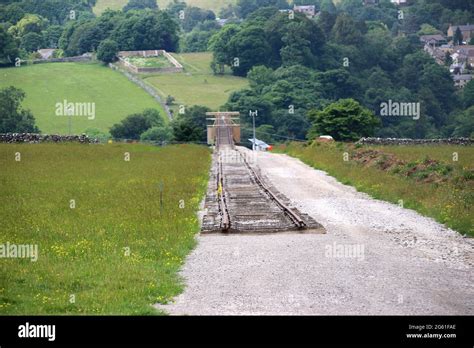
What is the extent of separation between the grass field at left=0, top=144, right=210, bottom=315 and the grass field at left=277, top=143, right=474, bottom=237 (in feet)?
24.8

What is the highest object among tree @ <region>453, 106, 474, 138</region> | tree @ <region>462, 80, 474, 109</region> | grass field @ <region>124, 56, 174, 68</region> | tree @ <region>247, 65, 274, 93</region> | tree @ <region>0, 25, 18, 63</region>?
tree @ <region>0, 25, 18, 63</region>

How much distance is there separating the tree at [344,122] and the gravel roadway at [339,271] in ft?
196

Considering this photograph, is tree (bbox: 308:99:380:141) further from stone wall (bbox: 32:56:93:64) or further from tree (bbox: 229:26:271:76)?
stone wall (bbox: 32:56:93:64)

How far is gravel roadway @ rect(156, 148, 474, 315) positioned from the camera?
14.6m

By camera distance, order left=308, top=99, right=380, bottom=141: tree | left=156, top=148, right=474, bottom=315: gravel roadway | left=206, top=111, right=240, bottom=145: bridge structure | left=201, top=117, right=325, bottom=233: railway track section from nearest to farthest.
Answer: left=156, top=148, right=474, bottom=315: gravel roadway → left=201, top=117, right=325, bottom=233: railway track section → left=308, top=99, right=380, bottom=141: tree → left=206, top=111, right=240, bottom=145: bridge structure

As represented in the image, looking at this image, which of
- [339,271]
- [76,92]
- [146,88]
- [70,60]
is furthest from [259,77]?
[339,271]

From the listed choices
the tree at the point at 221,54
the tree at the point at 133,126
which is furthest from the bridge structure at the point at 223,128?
the tree at the point at 221,54

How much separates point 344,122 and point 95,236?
6669 centimetres

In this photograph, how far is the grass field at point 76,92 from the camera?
122 m

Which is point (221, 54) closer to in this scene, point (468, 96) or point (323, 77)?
point (323, 77)

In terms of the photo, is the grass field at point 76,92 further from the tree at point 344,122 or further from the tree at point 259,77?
the tree at point 344,122

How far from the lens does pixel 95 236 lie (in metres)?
21.8

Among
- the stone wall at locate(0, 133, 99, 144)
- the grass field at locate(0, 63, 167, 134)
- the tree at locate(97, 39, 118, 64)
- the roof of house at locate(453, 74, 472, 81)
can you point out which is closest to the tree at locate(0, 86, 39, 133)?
the grass field at locate(0, 63, 167, 134)
